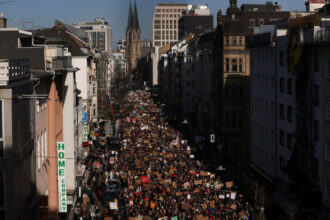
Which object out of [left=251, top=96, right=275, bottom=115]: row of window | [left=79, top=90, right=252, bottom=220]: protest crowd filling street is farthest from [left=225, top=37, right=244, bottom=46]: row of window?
[left=251, top=96, right=275, bottom=115]: row of window

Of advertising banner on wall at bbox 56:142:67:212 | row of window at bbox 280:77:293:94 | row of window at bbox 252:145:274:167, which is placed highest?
row of window at bbox 280:77:293:94

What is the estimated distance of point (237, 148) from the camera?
62062mm

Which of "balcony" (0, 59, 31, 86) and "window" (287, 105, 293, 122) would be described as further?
"window" (287, 105, 293, 122)

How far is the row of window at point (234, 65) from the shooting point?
65.2 metres

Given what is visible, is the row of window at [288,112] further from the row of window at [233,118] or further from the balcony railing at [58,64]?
the row of window at [233,118]

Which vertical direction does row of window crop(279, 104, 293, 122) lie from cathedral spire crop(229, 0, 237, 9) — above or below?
below

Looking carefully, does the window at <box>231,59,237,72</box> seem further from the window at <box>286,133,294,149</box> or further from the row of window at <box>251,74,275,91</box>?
the window at <box>286,133,294,149</box>

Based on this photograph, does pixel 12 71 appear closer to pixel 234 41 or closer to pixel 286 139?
pixel 286 139

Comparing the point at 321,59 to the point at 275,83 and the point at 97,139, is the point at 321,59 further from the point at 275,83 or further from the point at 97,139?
the point at 97,139

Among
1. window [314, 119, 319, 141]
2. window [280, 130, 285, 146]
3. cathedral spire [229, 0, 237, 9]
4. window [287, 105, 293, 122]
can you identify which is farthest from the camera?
cathedral spire [229, 0, 237, 9]

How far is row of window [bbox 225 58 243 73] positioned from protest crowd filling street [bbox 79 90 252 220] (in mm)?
9427

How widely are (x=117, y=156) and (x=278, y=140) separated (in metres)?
21.3

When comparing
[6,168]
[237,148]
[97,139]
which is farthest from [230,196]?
[97,139]

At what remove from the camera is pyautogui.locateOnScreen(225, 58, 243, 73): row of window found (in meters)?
65.2
